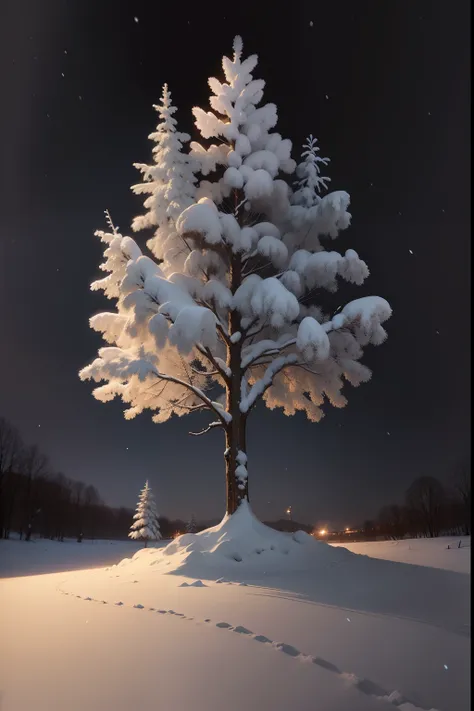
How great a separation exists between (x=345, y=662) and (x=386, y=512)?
36.3 m

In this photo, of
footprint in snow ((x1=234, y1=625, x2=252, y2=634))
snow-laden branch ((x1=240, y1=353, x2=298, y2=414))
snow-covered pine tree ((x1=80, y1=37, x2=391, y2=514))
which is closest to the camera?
footprint in snow ((x1=234, y1=625, x2=252, y2=634))

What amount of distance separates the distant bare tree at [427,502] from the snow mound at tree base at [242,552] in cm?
1662

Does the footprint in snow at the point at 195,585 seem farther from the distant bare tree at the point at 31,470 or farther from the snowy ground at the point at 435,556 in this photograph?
the distant bare tree at the point at 31,470

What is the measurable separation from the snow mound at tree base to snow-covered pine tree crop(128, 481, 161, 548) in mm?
32306

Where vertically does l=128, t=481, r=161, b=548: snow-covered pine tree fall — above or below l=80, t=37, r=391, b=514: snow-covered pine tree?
below

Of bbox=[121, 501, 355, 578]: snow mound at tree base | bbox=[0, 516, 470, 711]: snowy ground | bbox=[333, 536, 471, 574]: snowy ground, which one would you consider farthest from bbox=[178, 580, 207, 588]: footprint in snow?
bbox=[333, 536, 471, 574]: snowy ground

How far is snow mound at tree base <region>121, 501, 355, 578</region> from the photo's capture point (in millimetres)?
8408

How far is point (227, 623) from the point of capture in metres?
4.29

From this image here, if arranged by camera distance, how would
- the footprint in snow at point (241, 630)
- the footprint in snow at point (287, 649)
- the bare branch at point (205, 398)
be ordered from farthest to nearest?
the bare branch at point (205, 398) → the footprint in snow at point (241, 630) → the footprint in snow at point (287, 649)

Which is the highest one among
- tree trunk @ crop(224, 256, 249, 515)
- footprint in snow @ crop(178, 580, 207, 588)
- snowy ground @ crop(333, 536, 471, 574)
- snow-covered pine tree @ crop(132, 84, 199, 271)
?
snow-covered pine tree @ crop(132, 84, 199, 271)

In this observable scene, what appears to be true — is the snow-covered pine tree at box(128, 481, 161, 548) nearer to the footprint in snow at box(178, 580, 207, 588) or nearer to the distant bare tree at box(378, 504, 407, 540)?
the distant bare tree at box(378, 504, 407, 540)

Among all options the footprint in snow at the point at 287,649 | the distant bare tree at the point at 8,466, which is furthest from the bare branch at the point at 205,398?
the distant bare tree at the point at 8,466

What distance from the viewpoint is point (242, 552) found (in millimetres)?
8922

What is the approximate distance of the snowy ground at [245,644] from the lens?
107 inches
